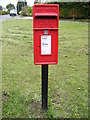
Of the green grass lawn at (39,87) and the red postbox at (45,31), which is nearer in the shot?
the red postbox at (45,31)

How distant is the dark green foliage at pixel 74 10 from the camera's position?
78.8ft

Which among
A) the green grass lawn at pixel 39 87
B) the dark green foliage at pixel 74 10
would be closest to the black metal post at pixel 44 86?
the green grass lawn at pixel 39 87

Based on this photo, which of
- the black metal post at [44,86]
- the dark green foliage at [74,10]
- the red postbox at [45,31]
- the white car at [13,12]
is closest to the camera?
the red postbox at [45,31]

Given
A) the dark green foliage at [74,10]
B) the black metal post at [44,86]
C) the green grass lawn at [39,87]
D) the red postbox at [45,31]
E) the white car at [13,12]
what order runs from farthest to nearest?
the white car at [13,12] → the dark green foliage at [74,10] → the green grass lawn at [39,87] → the black metal post at [44,86] → the red postbox at [45,31]

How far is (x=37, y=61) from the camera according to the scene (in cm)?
259

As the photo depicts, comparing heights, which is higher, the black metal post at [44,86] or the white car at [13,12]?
the white car at [13,12]

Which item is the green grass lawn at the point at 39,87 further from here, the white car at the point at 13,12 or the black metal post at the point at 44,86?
the white car at the point at 13,12

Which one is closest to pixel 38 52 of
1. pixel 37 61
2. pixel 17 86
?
pixel 37 61

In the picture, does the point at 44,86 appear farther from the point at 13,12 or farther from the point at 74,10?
the point at 13,12

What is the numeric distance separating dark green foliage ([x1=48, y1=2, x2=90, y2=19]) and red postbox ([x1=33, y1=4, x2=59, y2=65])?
2186 cm

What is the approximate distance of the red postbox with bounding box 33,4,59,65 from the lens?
8.00 feet

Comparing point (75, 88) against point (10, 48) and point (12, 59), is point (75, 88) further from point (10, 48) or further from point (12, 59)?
point (10, 48)

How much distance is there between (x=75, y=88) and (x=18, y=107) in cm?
115

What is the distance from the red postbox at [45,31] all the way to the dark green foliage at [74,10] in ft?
71.7
